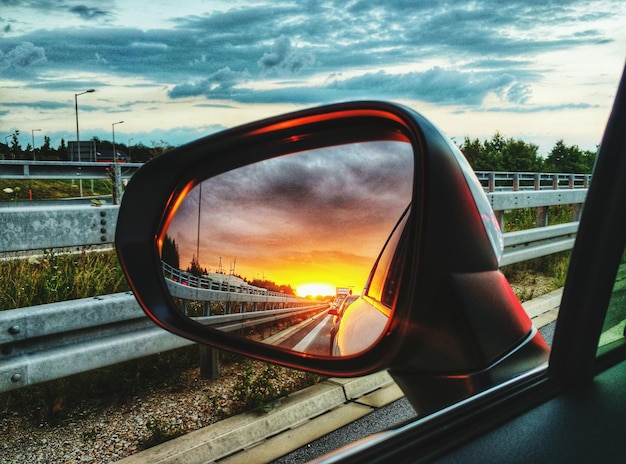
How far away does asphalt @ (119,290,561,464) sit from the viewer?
11.8 feet

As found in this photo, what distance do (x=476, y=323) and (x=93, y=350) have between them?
8.93 feet

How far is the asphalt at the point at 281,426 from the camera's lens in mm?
3584

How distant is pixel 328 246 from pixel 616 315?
64 cm

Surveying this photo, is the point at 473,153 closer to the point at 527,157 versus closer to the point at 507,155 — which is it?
the point at 527,157

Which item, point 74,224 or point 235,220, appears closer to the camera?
point 235,220

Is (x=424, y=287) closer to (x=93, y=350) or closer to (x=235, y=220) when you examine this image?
(x=235, y=220)

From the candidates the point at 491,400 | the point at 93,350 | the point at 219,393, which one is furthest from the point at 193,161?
the point at 219,393

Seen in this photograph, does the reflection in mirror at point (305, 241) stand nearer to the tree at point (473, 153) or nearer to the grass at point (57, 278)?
the tree at point (473, 153)

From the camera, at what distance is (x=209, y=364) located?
477cm

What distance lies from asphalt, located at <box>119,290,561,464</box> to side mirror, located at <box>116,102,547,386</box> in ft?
6.50

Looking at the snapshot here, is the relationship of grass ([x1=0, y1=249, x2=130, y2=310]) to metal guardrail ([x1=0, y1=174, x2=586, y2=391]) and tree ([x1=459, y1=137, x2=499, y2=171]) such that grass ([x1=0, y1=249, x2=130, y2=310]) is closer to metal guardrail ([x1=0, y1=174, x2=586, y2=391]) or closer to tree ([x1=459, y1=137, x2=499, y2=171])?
metal guardrail ([x1=0, y1=174, x2=586, y2=391])

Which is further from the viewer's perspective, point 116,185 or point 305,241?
point 116,185

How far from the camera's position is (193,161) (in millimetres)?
1826

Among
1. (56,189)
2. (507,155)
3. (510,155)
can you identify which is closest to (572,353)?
(510,155)
